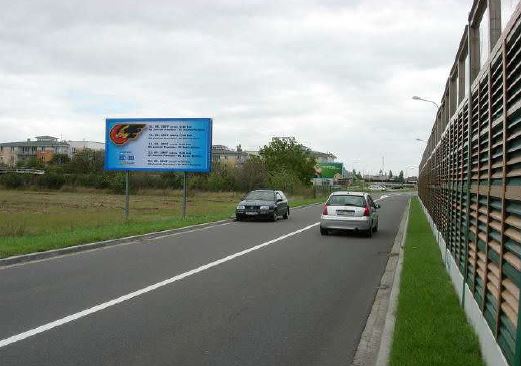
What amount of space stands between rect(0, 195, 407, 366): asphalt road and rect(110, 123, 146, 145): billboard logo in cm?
1399

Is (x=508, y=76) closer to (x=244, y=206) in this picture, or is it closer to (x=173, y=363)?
(x=173, y=363)

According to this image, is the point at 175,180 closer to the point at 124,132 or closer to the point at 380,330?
the point at 124,132

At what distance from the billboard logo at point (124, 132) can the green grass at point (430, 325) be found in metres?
19.2

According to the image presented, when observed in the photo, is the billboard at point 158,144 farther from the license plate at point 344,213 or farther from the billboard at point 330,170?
the billboard at point 330,170

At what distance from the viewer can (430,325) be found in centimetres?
661

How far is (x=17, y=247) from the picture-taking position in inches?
523

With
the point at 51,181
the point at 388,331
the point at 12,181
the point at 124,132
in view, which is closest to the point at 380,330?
the point at 388,331

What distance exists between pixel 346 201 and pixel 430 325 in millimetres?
13646

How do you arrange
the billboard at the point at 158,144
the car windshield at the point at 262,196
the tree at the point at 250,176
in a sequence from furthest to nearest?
1. the tree at the point at 250,176
2. the car windshield at the point at 262,196
3. the billboard at the point at 158,144

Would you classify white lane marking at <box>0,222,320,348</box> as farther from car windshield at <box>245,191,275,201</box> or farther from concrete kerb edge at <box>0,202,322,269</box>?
car windshield at <box>245,191,275,201</box>

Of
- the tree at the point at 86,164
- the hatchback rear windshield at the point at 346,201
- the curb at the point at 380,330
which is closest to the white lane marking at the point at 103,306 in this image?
the curb at the point at 380,330

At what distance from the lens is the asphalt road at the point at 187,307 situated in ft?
19.1

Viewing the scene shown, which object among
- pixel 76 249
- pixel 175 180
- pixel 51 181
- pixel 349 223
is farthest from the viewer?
pixel 51 181

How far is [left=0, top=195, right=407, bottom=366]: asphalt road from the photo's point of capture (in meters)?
5.82
